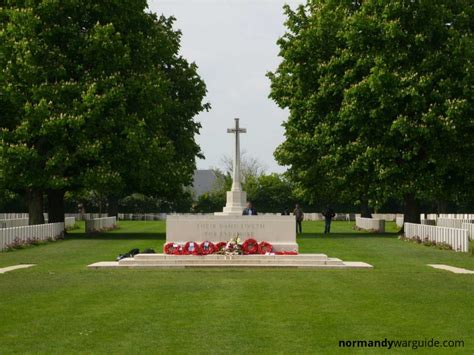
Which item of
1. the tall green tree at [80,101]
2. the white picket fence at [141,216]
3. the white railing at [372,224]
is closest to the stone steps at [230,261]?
the tall green tree at [80,101]

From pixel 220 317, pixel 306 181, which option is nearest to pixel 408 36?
pixel 306 181

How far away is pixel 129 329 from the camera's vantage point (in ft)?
42.1

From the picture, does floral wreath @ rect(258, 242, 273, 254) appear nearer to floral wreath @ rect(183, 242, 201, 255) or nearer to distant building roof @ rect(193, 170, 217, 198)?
floral wreath @ rect(183, 242, 201, 255)

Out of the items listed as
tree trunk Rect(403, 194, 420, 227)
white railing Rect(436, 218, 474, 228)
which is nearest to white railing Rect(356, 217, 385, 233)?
white railing Rect(436, 218, 474, 228)

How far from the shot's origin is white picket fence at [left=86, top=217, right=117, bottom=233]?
48.2 m

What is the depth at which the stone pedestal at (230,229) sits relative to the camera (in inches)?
1070

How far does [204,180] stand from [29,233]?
296ft

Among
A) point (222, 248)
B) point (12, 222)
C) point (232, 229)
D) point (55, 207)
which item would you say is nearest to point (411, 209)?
point (55, 207)

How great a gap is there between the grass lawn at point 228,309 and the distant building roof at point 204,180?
9851 centimetres

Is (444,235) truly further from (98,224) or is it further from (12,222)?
(12,222)

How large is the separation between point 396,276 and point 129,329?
10.1 metres

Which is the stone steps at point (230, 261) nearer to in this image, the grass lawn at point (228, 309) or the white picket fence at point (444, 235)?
the grass lawn at point (228, 309)

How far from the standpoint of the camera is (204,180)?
126062 millimetres

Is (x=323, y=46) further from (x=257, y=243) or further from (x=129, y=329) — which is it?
(x=129, y=329)
